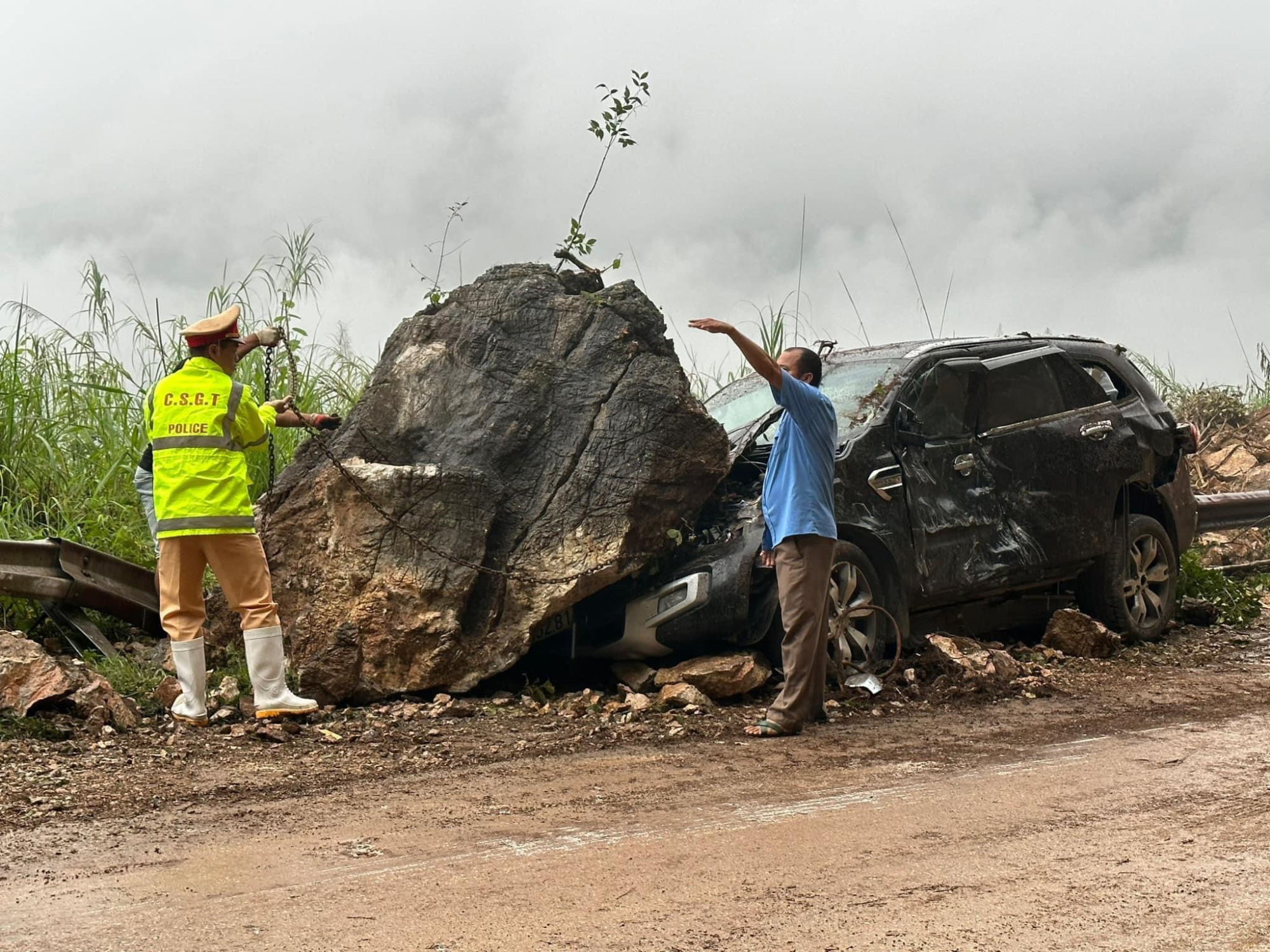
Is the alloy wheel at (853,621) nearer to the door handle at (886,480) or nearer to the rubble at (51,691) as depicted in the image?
the door handle at (886,480)

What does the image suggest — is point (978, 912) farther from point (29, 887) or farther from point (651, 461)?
point (651, 461)

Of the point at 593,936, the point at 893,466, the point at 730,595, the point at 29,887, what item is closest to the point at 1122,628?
the point at 893,466

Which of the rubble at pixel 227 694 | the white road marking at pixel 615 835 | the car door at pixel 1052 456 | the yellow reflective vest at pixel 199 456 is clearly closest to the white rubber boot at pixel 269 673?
the rubble at pixel 227 694

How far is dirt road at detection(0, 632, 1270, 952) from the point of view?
12.0 feet

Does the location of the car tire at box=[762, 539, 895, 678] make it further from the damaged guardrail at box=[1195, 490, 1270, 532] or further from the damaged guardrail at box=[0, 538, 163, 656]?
the damaged guardrail at box=[1195, 490, 1270, 532]

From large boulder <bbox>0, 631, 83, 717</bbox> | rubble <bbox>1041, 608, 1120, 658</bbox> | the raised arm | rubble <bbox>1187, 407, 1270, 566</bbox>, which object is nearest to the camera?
the raised arm

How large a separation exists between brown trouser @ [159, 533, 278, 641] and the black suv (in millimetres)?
1625

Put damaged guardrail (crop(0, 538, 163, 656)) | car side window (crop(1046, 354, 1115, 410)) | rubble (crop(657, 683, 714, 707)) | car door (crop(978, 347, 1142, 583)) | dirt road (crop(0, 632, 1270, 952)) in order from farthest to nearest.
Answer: car side window (crop(1046, 354, 1115, 410))
car door (crop(978, 347, 1142, 583))
damaged guardrail (crop(0, 538, 163, 656))
rubble (crop(657, 683, 714, 707))
dirt road (crop(0, 632, 1270, 952))

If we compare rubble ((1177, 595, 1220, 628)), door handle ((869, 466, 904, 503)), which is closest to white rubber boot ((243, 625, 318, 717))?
door handle ((869, 466, 904, 503))

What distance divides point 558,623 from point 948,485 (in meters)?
2.44

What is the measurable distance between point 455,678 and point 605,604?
0.96 metres

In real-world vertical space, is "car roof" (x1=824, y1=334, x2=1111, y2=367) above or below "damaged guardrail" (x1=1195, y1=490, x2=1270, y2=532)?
above

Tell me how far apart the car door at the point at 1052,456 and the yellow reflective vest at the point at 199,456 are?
4371mm

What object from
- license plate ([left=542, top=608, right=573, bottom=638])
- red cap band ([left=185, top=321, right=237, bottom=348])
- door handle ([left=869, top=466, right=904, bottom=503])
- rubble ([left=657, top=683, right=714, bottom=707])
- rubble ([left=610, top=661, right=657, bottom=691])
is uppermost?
red cap band ([left=185, top=321, right=237, bottom=348])
